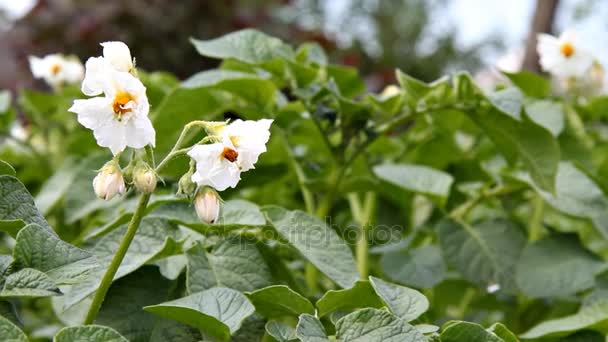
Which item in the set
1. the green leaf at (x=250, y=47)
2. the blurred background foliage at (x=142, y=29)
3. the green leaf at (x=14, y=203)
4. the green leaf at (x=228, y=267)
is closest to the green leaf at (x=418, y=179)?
the green leaf at (x=250, y=47)

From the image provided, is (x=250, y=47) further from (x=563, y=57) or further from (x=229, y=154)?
(x=563, y=57)

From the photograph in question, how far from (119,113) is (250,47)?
16.9 inches

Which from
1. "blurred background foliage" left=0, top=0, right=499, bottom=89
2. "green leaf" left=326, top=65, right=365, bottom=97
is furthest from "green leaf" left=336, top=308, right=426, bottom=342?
"blurred background foliage" left=0, top=0, right=499, bottom=89

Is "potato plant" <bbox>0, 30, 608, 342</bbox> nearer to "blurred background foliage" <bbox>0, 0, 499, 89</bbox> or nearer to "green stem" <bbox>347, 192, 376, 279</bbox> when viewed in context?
"green stem" <bbox>347, 192, 376, 279</bbox>

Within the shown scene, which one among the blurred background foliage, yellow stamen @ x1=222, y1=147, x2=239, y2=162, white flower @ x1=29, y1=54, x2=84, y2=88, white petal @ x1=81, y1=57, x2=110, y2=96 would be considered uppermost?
white petal @ x1=81, y1=57, x2=110, y2=96

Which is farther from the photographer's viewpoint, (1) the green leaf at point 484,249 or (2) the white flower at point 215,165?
(1) the green leaf at point 484,249

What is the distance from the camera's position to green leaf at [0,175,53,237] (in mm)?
676

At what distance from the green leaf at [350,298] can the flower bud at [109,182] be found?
19cm

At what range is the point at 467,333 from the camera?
0.64m

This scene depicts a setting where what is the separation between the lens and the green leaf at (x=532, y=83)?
124 cm

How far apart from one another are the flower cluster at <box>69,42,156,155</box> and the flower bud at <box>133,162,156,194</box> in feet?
0.07

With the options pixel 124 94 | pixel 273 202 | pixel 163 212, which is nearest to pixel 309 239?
pixel 163 212

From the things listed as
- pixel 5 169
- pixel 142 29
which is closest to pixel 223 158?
A: pixel 5 169
